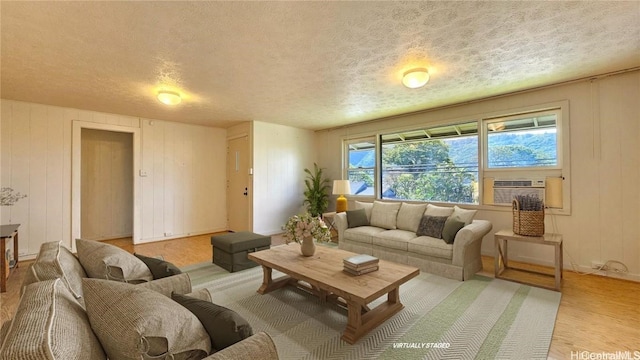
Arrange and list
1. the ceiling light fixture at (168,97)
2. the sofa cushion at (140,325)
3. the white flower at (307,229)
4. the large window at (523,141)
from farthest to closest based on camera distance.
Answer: the large window at (523,141), the ceiling light fixture at (168,97), the white flower at (307,229), the sofa cushion at (140,325)

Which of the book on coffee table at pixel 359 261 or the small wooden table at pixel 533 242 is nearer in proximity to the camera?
the book on coffee table at pixel 359 261

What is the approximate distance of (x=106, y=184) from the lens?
5727 mm

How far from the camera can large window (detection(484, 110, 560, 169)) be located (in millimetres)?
3715

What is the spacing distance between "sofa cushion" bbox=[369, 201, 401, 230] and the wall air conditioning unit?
1448 millimetres

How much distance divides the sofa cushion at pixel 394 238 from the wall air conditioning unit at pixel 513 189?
1.45m

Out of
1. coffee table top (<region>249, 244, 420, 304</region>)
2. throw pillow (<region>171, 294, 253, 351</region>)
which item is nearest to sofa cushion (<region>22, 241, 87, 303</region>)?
throw pillow (<region>171, 294, 253, 351</region>)

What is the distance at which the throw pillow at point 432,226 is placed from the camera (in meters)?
3.62

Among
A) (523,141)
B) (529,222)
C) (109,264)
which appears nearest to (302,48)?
(109,264)

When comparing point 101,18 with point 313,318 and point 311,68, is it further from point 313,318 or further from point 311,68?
point 313,318

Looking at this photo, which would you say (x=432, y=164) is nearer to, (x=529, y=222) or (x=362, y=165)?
(x=362, y=165)

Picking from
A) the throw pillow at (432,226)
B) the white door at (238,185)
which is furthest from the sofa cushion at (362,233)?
the white door at (238,185)

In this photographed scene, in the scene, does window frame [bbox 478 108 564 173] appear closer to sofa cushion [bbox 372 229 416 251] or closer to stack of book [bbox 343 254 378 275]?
sofa cushion [bbox 372 229 416 251]

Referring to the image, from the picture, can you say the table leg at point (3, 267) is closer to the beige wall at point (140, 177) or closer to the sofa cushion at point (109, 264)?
the beige wall at point (140, 177)

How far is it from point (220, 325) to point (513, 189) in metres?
4.31
